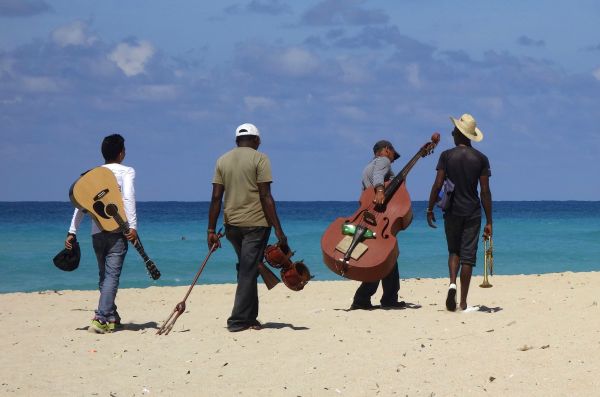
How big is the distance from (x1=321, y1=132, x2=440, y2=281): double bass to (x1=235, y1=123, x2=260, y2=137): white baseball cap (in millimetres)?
1412

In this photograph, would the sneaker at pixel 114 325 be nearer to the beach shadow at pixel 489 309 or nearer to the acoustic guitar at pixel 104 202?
the acoustic guitar at pixel 104 202

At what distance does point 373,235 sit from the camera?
1038 cm

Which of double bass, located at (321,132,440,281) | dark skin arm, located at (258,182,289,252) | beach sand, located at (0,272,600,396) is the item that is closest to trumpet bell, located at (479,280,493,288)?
beach sand, located at (0,272,600,396)

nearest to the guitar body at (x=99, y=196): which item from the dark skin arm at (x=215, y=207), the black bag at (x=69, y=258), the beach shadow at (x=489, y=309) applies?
the black bag at (x=69, y=258)

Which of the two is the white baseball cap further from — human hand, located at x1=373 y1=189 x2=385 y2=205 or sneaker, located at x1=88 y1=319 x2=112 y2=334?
sneaker, located at x1=88 y1=319 x2=112 y2=334

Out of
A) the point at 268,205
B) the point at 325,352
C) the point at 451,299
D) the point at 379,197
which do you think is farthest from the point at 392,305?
the point at 325,352

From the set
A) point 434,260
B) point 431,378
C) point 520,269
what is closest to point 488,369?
point 431,378

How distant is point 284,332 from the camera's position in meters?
9.66

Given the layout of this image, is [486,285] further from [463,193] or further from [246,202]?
[246,202]

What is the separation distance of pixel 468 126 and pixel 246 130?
7.95 ft

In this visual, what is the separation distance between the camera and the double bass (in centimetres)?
1032

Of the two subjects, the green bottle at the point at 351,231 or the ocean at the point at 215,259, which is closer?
the green bottle at the point at 351,231

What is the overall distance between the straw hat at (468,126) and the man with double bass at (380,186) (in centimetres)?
77

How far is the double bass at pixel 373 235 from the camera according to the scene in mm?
10320
